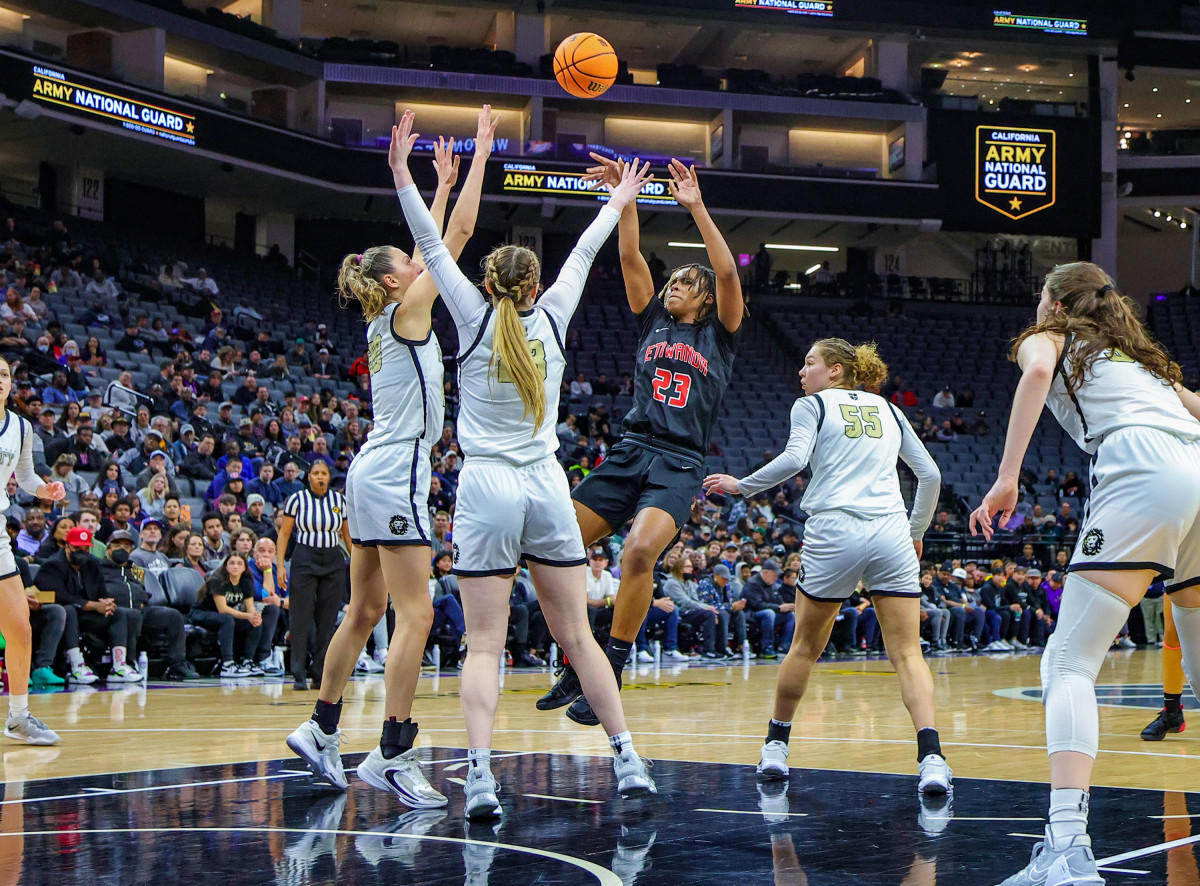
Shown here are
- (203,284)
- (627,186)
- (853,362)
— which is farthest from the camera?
(203,284)

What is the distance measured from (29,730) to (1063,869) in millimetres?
5194

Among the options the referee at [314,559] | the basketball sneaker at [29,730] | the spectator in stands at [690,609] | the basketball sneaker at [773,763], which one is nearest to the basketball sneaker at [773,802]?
the basketball sneaker at [773,763]

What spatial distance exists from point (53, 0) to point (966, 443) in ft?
69.4

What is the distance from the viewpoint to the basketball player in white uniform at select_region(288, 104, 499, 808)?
4.87 meters

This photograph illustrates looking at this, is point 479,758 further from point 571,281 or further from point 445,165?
point 445,165

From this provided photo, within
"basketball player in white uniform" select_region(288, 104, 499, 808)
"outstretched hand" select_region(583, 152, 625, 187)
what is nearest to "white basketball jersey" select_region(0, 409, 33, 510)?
"basketball player in white uniform" select_region(288, 104, 499, 808)

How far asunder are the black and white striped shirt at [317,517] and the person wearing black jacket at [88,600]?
5.67ft

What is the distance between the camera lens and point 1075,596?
3566 millimetres

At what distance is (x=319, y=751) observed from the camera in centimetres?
505

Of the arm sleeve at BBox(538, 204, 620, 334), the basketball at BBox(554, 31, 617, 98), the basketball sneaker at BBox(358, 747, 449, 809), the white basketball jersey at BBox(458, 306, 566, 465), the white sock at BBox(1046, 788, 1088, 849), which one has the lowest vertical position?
the basketball sneaker at BBox(358, 747, 449, 809)

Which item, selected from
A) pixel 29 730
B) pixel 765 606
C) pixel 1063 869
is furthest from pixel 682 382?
pixel 765 606

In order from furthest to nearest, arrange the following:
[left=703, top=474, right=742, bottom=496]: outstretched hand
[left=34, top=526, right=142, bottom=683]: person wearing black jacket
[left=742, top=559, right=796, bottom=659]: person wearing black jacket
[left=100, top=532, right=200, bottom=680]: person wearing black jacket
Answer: [left=742, top=559, right=796, bottom=659]: person wearing black jacket → [left=100, top=532, right=200, bottom=680]: person wearing black jacket → [left=34, top=526, right=142, bottom=683]: person wearing black jacket → [left=703, top=474, right=742, bottom=496]: outstretched hand

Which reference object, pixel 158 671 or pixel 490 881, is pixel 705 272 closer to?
pixel 490 881

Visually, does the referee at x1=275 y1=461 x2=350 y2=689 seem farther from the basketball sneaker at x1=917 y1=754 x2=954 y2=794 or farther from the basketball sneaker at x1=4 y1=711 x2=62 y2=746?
the basketball sneaker at x1=917 y1=754 x2=954 y2=794
